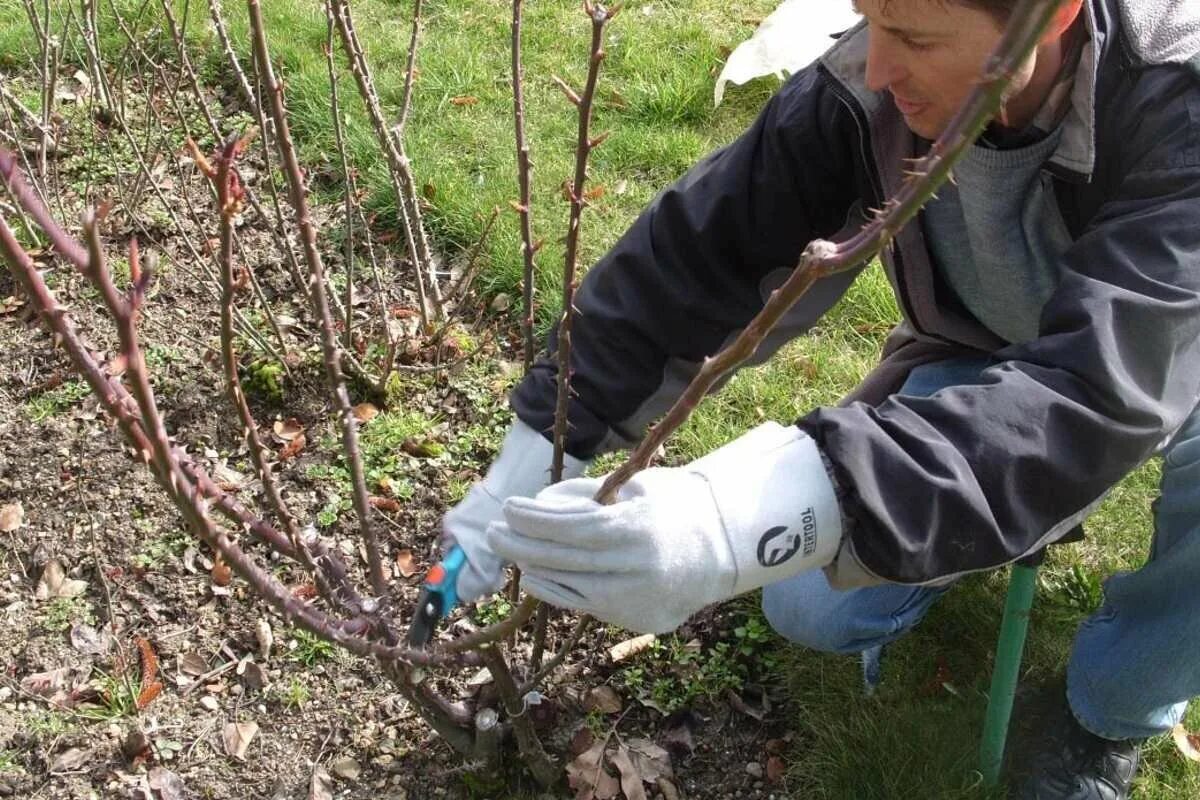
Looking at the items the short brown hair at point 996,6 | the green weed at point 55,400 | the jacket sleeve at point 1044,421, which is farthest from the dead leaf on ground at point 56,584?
the short brown hair at point 996,6

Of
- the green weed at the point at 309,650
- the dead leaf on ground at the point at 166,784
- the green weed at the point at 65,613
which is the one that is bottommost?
the dead leaf on ground at the point at 166,784

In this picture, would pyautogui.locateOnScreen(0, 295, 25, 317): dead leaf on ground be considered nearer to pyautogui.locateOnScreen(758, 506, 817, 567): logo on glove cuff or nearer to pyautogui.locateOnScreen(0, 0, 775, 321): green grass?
pyautogui.locateOnScreen(0, 0, 775, 321): green grass

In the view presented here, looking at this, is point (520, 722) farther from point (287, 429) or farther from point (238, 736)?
point (287, 429)

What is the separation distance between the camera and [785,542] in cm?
131

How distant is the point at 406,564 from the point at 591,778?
62cm

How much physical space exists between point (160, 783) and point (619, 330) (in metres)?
1.17

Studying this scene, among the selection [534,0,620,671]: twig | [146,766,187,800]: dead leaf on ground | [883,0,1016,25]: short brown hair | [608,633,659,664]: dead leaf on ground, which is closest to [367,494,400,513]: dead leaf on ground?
[608,633,659,664]: dead leaf on ground

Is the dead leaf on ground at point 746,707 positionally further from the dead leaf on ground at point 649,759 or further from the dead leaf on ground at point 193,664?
the dead leaf on ground at point 193,664

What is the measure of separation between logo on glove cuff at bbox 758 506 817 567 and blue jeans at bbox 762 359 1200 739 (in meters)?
0.55

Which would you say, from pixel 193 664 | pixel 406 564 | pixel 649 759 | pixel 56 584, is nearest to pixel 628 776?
pixel 649 759

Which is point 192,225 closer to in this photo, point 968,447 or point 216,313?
point 216,313

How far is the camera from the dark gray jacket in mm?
1320

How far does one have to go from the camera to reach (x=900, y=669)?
7.32ft

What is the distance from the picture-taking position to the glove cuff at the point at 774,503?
51.1 inches
